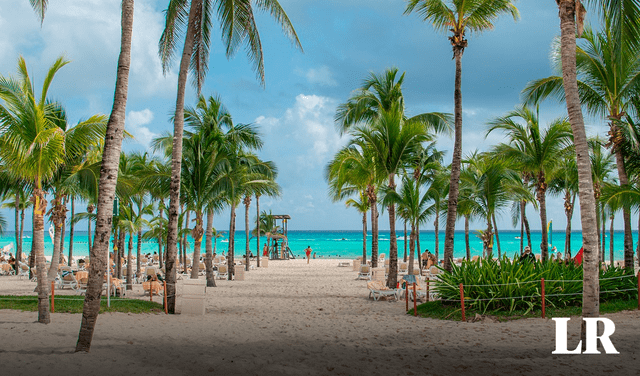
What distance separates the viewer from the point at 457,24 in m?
12.5

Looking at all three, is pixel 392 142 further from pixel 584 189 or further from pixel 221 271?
pixel 221 271

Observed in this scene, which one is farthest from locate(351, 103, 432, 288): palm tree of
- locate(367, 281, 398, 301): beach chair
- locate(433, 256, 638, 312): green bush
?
locate(433, 256, 638, 312): green bush

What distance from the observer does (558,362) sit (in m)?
6.21

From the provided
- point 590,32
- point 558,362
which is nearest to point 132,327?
point 558,362

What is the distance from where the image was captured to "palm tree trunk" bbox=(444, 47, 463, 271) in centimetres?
1194

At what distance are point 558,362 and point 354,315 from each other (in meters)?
5.50

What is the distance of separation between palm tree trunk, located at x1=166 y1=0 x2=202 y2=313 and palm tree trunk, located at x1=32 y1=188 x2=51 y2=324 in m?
3.14

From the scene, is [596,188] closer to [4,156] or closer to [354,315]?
[354,315]

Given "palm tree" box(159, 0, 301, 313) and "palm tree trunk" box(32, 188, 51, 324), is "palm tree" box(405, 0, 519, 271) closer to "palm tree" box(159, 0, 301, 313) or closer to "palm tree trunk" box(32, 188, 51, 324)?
"palm tree" box(159, 0, 301, 313)

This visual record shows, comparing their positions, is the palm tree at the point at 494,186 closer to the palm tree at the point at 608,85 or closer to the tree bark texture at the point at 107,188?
the palm tree at the point at 608,85

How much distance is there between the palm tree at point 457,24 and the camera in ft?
39.6

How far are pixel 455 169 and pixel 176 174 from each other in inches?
301

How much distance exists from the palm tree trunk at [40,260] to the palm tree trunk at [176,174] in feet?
10.3

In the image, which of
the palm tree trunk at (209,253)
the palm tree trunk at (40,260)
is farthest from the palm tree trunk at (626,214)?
the palm tree trunk at (40,260)
